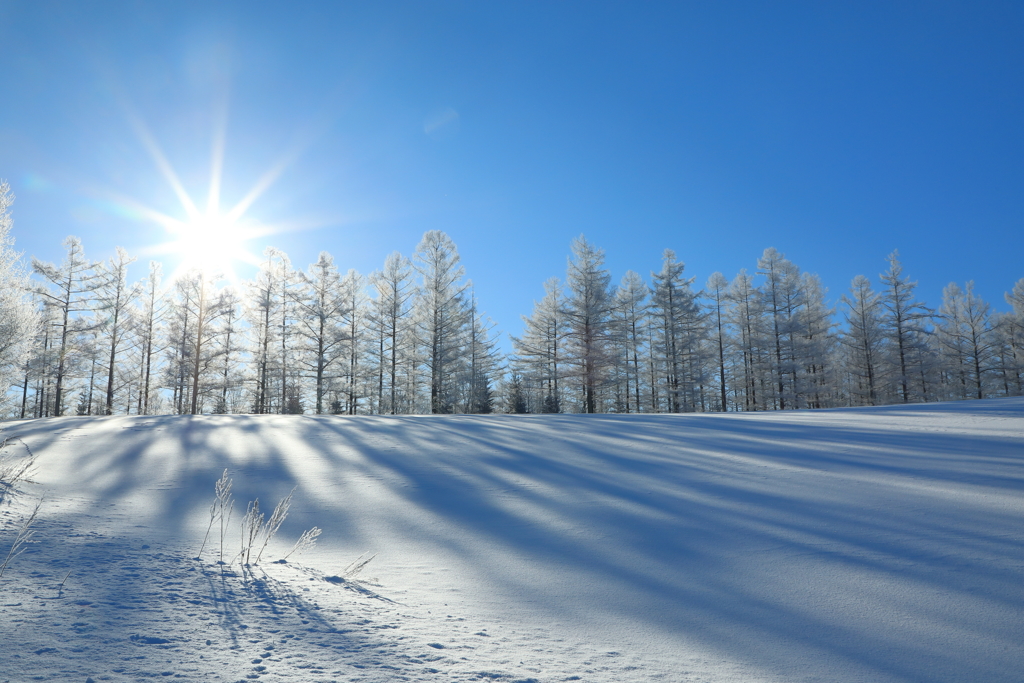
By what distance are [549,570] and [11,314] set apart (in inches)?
471

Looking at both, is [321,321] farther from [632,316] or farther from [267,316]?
[632,316]

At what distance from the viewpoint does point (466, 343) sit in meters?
28.5

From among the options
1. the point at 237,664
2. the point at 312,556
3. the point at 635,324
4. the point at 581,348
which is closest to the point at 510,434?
the point at 312,556

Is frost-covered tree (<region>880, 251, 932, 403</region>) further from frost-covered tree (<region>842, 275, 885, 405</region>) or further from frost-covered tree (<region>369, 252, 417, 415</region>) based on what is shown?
frost-covered tree (<region>369, 252, 417, 415</region>)

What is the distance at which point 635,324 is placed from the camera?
30766 millimetres

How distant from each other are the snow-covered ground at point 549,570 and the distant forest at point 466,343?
17.8 metres

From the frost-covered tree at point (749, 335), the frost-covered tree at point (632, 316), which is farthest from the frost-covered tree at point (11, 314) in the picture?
the frost-covered tree at point (749, 335)

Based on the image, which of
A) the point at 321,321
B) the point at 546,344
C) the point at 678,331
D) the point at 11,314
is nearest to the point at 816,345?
the point at 678,331

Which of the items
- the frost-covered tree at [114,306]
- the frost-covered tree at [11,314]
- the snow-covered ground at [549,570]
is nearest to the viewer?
the snow-covered ground at [549,570]

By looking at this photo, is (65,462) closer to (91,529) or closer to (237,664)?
(91,529)

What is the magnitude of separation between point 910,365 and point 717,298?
1085 centimetres

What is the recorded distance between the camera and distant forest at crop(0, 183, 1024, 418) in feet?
79.7

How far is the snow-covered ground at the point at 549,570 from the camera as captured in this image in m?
1.88

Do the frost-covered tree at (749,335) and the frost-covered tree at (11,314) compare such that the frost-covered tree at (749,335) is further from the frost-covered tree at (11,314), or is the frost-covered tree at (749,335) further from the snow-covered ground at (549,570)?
the frost-covered tree at (11,314)
